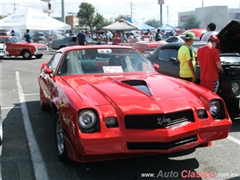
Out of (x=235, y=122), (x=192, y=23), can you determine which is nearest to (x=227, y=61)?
(x=235, y=122)

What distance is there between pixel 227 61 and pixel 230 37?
1.67 ft

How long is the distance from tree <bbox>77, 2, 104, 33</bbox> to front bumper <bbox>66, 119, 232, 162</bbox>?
55.9m

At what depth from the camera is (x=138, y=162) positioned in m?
3.96

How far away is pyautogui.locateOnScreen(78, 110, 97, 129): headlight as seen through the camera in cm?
322

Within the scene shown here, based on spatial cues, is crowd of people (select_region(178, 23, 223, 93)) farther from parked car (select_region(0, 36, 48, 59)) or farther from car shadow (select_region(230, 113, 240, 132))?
parked car (select_region(0, 36, 48, 59))

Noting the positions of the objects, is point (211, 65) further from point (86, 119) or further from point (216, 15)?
point (216, 15)

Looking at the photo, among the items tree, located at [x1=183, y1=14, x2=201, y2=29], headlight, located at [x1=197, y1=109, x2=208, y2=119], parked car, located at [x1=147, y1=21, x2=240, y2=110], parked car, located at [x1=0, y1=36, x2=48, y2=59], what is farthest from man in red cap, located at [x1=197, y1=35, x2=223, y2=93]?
tree, located at [x1=183, y1=14, x2=201, y2=29]

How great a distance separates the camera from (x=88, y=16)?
58781 millimetres

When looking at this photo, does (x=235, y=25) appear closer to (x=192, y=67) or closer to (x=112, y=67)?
(x=192, y=67)

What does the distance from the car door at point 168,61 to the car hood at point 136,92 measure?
286cm

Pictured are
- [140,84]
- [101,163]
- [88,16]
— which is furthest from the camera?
[88,16]

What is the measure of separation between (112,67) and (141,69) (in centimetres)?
49

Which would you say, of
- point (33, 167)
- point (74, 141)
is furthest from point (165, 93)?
point (33, 167)

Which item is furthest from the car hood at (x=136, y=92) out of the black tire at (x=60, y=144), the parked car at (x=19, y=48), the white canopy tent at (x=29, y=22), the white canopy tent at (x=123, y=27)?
the white canopy tent at (x=123, y=27)
